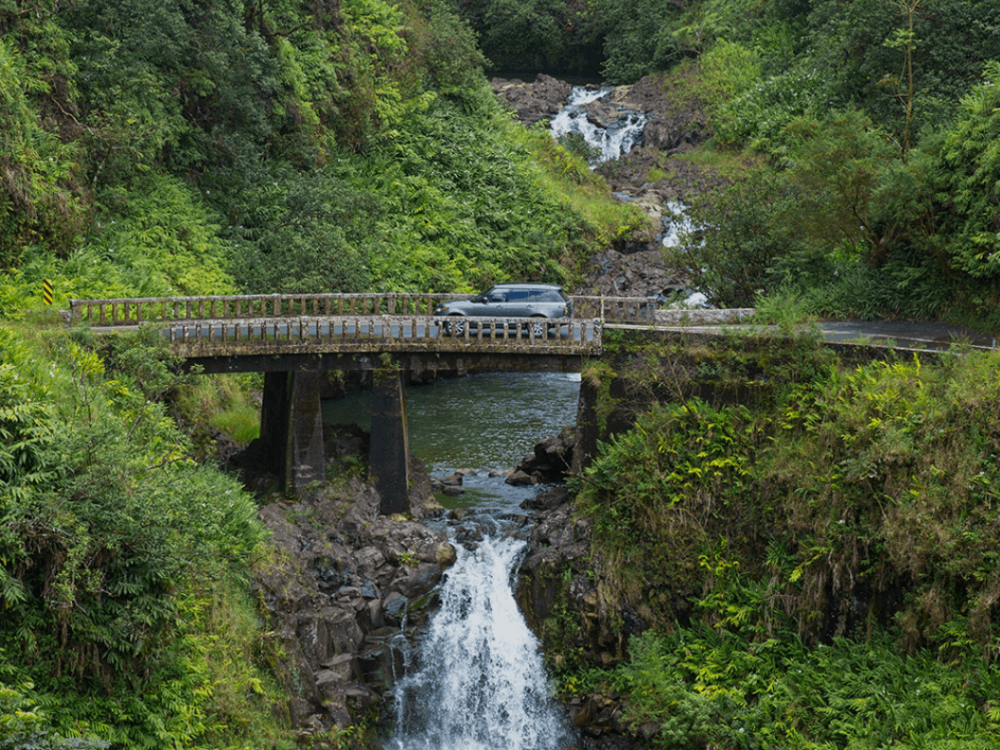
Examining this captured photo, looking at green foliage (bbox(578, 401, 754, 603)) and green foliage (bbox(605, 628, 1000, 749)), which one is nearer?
green foliage (bbox(605, 628, 1000, 749))

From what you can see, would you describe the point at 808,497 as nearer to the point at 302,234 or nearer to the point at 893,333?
the point at 893,333

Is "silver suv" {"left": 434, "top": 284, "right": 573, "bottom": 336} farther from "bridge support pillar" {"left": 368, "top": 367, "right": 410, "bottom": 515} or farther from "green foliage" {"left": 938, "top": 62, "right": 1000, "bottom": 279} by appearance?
"green foliage" {"left": 938, "top": 62, "right": 1000, "bottom": 279}

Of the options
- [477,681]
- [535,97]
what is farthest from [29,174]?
[535,97]

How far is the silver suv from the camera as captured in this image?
2805 centimetres

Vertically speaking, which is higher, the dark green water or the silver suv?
the silver suv

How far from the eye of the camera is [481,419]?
36.5 metres

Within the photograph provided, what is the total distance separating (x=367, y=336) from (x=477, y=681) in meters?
10.4

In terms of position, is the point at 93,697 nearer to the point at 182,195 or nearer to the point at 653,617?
the point at 653,617

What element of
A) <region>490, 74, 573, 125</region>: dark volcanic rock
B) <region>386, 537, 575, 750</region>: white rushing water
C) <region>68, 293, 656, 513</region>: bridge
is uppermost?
<region>490, 74, 573, 125</region>: dark volcanic rock

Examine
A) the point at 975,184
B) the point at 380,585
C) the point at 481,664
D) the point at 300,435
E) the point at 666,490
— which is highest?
the point at 975,184

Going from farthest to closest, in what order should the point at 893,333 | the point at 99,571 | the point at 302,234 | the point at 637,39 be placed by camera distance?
the point at 637,39
the point at 302,234
the point at 893,333
the point at 99,571

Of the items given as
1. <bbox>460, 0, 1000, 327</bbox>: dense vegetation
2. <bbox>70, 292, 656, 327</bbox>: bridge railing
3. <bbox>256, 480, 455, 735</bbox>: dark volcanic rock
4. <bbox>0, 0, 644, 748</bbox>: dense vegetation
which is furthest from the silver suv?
<bbox>0, 0, 644, 748</bbox>: dense vegetation

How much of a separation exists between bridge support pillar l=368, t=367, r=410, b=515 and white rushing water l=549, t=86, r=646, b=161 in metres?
39.6

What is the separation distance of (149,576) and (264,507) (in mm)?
9640
